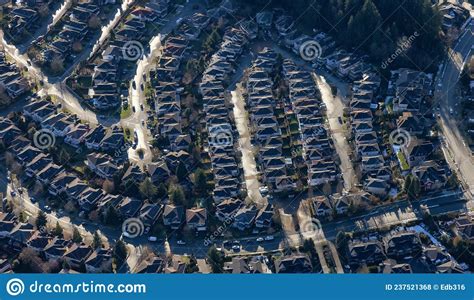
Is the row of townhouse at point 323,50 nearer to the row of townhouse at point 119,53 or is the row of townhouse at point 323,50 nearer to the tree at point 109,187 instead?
the row of townhouse at point 119,53

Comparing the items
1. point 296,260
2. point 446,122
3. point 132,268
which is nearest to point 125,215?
point 132,268

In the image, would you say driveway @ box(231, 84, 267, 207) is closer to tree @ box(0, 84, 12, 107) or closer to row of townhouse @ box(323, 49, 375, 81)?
row of townhouse @ box(323, 49, 375, 81)

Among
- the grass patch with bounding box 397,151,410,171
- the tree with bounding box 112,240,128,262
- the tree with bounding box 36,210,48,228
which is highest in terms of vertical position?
the grass patch with bounding box 397,151,410,171

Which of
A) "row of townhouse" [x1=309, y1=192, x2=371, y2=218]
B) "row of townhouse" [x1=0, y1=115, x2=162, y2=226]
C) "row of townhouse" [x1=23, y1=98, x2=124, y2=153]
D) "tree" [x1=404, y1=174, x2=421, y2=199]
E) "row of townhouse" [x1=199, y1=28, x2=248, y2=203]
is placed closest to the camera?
"row of townhouse" [x1=309, y1=192, x2=371, y2=218]

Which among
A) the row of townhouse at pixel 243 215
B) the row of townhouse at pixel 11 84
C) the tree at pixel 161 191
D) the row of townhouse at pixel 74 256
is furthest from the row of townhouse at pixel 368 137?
the row of townhouse at pixel 11 84

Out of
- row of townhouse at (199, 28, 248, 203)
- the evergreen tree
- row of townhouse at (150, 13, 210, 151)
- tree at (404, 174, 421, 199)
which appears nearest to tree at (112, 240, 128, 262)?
the evergreen tree

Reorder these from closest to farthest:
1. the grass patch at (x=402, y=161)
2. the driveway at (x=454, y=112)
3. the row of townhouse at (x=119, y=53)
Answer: the driveway at (x=454, y=112)
the grass patch at (x=402, y=161)
the row of townhouse at (x=119, y=53)

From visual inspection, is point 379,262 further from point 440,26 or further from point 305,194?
point 440,26
